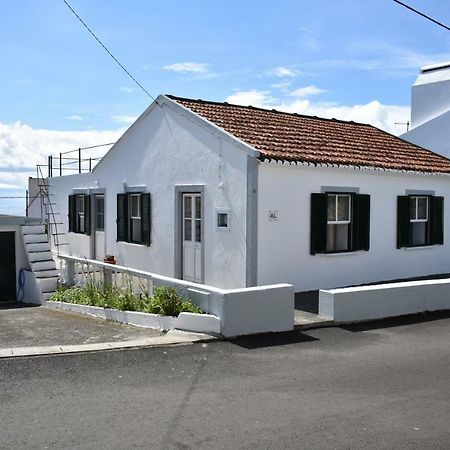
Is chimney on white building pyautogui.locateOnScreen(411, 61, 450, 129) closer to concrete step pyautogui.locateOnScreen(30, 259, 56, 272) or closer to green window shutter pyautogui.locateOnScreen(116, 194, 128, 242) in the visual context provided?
green window shutter pyautogui.locateOnScreen(116, 194, 128, 242)

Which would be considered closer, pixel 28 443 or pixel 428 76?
pixel 28 443

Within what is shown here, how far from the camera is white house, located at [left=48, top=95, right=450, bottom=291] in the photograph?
11352 mm

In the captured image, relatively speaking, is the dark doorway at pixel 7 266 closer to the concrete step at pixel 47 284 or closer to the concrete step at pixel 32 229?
the concrete step at pixel 32 229

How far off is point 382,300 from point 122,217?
7954 millimetres

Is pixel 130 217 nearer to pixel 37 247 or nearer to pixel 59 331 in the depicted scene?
pixel 37 247

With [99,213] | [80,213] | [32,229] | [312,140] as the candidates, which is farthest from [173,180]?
Answer: [80,213]

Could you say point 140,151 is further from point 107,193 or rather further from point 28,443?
point 28,443

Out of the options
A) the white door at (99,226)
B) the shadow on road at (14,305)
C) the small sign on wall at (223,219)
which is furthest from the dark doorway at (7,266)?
the small sign on wall at (223,219)

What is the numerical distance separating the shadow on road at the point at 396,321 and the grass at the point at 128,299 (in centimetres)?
259

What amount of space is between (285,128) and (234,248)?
3.95 m

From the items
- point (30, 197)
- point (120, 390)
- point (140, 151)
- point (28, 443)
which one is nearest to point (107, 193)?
point (140, 151)

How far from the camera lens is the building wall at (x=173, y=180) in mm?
11445

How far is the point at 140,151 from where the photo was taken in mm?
14656

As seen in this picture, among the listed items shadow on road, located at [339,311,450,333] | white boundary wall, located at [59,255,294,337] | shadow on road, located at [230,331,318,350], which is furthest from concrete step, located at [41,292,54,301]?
shadow on road, located at [339,311,450,333]
